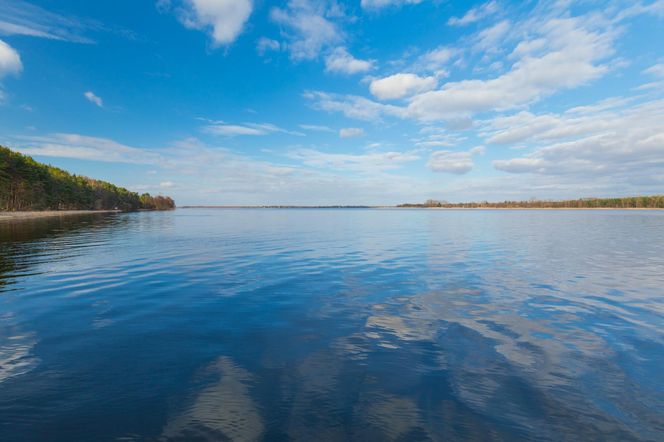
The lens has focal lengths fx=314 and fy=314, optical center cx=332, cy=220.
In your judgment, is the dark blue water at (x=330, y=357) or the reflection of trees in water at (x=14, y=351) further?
the reflection of trees in water at (x=14, y=351)

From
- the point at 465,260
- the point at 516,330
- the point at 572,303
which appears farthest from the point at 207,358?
the point at 465,260

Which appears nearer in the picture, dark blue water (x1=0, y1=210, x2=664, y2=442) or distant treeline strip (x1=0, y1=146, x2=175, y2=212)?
dark blue water (x1=0, y1=210, x2=664, y2=442)

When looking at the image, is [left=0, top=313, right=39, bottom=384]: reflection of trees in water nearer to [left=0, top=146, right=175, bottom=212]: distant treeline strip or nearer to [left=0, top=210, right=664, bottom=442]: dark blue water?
[left=0, top=210, right=664, bottom=442]: dark blue water

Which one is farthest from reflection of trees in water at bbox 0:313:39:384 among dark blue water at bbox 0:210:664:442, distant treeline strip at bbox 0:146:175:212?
distant treeline strip at bbox 0:146:175:212

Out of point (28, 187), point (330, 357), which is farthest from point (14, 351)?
point (28, 187)

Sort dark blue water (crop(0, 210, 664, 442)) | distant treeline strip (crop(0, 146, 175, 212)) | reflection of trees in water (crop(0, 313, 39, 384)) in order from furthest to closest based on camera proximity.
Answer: distant treeline strip (crop(0, 146, 175, 212)) → reflection of trees in water (crop(0, 313, 39, 384)) → dark blue water (crop(0, 210, 664, 442))

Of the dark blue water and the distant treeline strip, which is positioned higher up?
the distant treeline strip

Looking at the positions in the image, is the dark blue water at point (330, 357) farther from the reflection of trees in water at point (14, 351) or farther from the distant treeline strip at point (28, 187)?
the distant treeline strip at point (28, 187)

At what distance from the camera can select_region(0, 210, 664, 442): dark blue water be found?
22.1 feet

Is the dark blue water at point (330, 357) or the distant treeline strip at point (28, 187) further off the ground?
the distant treeline strip at point (28, 187)

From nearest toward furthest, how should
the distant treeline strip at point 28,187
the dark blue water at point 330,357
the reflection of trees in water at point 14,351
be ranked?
1. the dark blue water at point 330,357
2. the reflection of trees in water at point 14,351
3. the distant treeline strip at point 28,187

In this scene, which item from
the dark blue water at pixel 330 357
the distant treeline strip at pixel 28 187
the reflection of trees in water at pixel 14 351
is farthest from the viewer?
the distant treeline strip at pixel 28 187

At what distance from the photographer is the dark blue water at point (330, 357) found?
22.1 feet

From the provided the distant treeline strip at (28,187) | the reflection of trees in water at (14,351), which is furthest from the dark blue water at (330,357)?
the distant treeline strip at (28,187)
